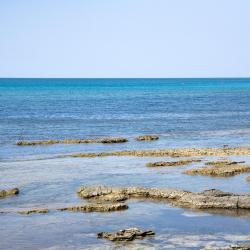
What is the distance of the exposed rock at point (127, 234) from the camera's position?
82.0 feet

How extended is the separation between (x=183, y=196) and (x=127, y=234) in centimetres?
783

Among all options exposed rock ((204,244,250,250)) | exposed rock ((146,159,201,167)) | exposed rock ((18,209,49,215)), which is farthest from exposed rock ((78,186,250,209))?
exposed rock ((146,159,201,167))

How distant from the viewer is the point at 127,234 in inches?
993

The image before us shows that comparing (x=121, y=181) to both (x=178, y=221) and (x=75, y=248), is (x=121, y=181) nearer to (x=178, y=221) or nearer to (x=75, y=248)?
(x=178, y=221)

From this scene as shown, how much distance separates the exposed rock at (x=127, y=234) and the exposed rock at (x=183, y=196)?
18.9 ft

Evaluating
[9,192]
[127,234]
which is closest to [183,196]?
[127,234]

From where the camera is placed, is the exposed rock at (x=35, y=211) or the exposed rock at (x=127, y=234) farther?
the exposed rock at (x=35, y=211)

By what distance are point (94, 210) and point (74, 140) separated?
34262 mm

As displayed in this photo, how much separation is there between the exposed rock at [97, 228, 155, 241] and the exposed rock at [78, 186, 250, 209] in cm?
577

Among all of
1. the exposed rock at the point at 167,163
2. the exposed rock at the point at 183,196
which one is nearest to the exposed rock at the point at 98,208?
the exposed rock at the point at 183,196

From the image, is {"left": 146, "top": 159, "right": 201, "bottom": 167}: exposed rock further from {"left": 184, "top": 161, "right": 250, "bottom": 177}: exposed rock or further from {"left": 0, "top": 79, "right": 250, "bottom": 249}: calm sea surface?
{"left": 184, "top": 161, "right": 250, "bottom": 177}: exposed rock

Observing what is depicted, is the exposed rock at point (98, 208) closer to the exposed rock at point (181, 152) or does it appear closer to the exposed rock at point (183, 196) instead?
the exposed rock at point (183, 196)

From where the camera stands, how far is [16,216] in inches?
1180

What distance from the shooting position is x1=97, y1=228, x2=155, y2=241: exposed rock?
25.0 meters
